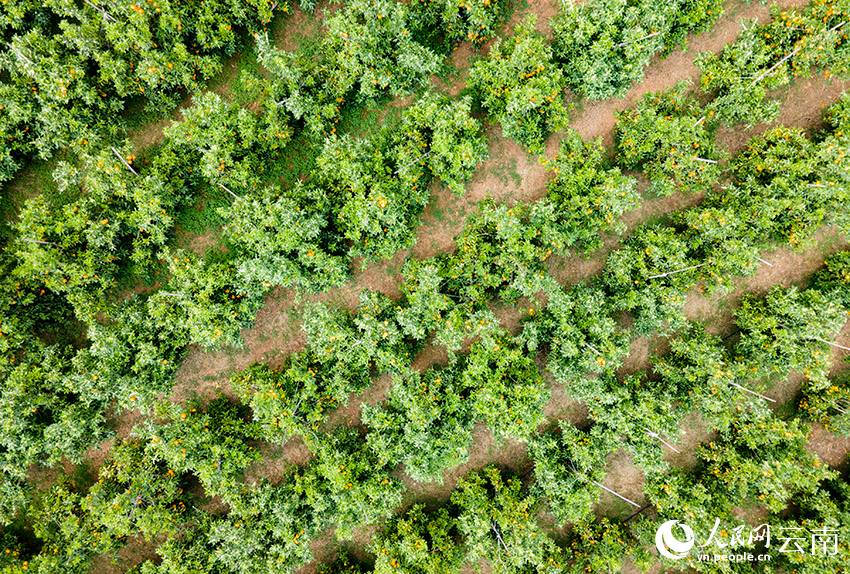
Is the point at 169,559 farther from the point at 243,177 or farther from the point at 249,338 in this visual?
the point at 243,177

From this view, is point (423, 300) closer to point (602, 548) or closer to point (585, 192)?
point (585, 192)

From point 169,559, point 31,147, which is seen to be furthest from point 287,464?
point 31,147

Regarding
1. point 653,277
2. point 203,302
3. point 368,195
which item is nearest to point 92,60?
point 203,302

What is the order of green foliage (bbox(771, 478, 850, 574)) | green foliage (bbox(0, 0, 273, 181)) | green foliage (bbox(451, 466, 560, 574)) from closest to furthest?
green foliage (bbox(0, 0, 273, 181)), green foliage (bbox(451, 466, 560, 574)), green foliage (bbox(771, 478, 850, 574))

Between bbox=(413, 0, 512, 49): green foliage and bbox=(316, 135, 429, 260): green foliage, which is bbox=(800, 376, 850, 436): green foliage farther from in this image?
bbox=(413, 0, 512, 49): green foliage

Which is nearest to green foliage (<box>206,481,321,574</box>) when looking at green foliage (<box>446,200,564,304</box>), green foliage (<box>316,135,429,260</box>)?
green foliage (<box>316,135,429,260</box>)

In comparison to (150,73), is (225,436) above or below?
below
